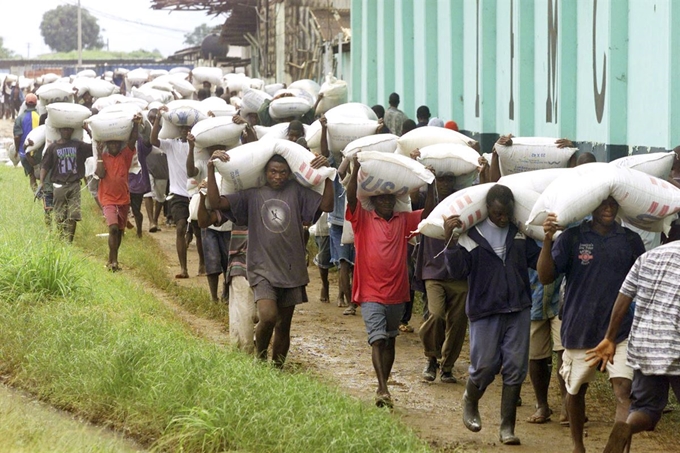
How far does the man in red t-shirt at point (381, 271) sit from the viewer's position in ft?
24.0

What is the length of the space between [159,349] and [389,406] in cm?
147

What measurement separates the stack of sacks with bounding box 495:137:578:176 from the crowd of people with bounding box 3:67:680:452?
0.30 feet

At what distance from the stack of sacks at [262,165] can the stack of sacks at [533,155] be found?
1354mm

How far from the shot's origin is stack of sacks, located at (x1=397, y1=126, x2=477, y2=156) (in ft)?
29.0

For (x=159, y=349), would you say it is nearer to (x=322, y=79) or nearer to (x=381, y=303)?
(x=381, y=303)

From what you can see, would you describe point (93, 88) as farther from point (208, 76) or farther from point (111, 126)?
point (111, 126)

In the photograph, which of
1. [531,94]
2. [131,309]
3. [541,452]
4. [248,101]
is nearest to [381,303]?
[541,452]

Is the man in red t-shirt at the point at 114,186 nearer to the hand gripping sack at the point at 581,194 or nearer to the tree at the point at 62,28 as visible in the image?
the hand gripping sack at the point at 581,194

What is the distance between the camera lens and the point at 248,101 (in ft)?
48.9

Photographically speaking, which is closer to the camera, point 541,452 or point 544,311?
point 541,452

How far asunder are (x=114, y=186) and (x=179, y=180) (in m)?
0.73

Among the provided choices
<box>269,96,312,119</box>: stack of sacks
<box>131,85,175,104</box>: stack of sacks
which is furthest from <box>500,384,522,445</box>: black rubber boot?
<box>131,85,175,104</box>: stack of sacks

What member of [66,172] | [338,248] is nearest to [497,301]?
[338,248]

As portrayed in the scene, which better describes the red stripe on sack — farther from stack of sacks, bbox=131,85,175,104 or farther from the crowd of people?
stack of sacks, bbox=131,85,175,104
